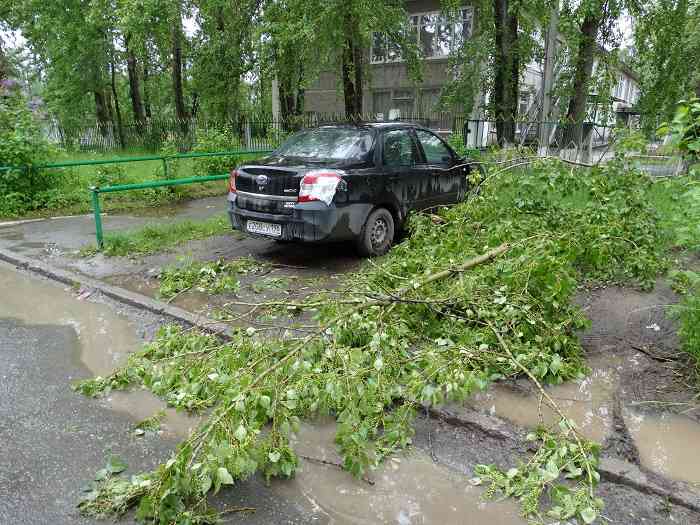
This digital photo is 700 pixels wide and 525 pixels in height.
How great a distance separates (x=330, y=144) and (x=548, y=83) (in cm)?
960

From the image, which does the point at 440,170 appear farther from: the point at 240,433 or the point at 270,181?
the point at 240,433

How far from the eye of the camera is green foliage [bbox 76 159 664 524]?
2.76 meters

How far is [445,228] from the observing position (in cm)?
569

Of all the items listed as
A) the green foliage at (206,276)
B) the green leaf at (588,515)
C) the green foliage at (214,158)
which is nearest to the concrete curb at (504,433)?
the green foliage at (206,276)

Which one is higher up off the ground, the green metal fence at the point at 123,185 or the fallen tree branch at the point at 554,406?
the green metal fence at the point at 123,185

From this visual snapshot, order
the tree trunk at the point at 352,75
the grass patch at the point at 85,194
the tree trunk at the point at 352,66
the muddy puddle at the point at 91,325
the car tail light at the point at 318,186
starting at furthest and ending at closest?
the tree trunk at the point at 352,75
the tree trunk at the point at 352,66
the grass patch at the point at 85,194
the car tail light at the point at 318,186
the muddy puddle at the point at 91,325

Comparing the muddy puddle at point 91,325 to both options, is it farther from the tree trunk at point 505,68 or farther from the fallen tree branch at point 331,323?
the tree trunk at point 505,68

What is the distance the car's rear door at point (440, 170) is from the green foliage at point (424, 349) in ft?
5.92

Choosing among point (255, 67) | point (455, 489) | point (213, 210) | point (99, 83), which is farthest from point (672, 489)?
point (99, 83)

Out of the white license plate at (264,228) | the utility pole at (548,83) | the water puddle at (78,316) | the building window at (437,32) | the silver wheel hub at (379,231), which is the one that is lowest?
the water puddle at (78,316)

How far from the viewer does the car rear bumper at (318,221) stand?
595cm

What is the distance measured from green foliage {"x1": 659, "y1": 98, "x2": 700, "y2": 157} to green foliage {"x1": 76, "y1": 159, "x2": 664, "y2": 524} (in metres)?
1.03

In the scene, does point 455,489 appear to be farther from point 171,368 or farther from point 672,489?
point 171,368

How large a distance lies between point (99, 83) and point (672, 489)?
100 feet
